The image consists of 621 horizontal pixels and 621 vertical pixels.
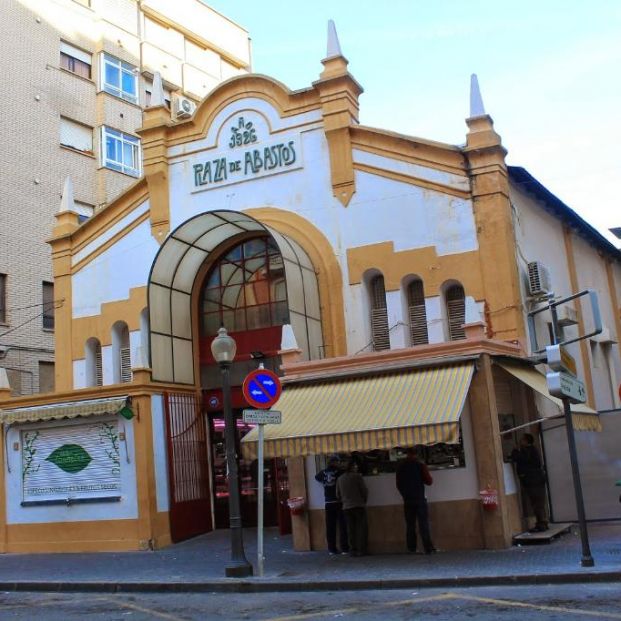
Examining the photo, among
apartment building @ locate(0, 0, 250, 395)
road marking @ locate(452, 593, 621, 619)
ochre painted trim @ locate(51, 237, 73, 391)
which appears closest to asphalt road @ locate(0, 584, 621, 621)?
road marking @ locate(452, 593, 621, 619)

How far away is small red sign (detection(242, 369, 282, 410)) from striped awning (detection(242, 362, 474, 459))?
2.80 feet

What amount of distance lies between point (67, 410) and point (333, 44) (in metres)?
9.61

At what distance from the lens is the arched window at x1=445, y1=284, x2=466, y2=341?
16281 mm

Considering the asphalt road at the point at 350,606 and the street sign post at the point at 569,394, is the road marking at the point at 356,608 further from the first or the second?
the street sign post at the point at 569,394

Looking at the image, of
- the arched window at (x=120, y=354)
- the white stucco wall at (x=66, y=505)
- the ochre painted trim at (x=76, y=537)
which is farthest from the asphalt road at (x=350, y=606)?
the arched window at (x=120, y=354)

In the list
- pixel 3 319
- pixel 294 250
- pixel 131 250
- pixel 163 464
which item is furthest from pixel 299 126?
pixel 3 319

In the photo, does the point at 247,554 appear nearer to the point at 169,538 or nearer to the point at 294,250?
the point at 169,538

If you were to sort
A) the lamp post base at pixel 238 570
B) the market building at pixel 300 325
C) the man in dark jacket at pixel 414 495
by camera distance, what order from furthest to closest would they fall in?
the market building at pixel 300 325, the man in dark jacket at pixel 414 495, the lamp post base at pixel 238 570

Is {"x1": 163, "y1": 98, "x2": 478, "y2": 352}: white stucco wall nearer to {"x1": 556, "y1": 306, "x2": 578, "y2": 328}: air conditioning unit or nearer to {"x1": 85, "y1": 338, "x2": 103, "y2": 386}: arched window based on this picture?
{"x1": 556, "y1": 306, "x2": 578, "y2": 328}: air conditioning unit

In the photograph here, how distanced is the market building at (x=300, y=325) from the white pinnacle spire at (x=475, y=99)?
0.26ft

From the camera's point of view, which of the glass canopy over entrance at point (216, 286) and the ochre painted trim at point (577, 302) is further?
the ochre painted trim at point (577, 302)

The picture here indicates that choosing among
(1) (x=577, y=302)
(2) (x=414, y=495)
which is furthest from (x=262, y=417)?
(1) (x=577, y=302)

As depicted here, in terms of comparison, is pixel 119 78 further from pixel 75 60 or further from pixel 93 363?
pixel 93 363

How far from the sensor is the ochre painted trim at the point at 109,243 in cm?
1977
